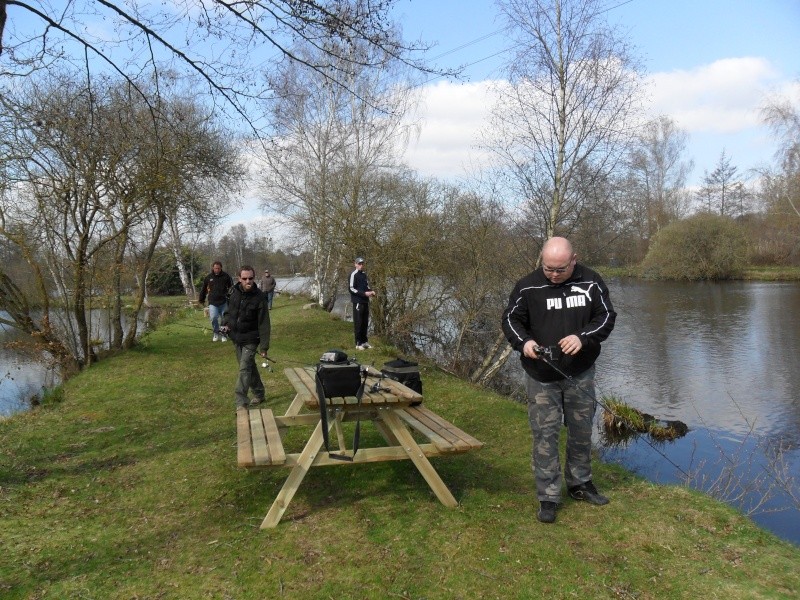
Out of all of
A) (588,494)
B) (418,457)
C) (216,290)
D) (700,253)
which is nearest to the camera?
(418,457)

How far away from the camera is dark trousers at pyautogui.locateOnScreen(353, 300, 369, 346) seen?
1223 centimetres

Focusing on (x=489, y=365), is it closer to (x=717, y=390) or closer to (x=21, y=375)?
(x=717, y=390)

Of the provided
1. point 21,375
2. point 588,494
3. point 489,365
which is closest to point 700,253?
point 489,365

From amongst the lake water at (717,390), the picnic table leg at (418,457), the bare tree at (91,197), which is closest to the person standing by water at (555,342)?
the picnic table leg at (418,457)

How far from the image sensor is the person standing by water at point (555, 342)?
159 inches

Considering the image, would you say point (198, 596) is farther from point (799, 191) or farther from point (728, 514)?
point (799, 191)

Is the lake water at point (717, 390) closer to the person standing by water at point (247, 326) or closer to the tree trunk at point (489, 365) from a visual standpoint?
the tree trunk at point (489, 365)

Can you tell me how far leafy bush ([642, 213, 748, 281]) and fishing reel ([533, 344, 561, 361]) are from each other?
136ft

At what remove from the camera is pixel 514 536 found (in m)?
4.01

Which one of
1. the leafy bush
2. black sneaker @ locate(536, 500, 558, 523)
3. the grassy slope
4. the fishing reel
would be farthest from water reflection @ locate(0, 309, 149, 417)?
the leafy bush

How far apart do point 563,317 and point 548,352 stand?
0.92 feet

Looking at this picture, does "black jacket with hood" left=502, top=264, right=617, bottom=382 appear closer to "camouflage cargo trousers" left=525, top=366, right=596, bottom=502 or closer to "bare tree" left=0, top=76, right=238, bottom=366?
"camouflage cargo trousers" left=525, top=366, right=596, bottom=502

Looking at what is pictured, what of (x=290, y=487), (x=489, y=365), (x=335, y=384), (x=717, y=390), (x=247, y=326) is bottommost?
(x=717, y=390)

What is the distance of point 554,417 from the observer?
4145 mm
